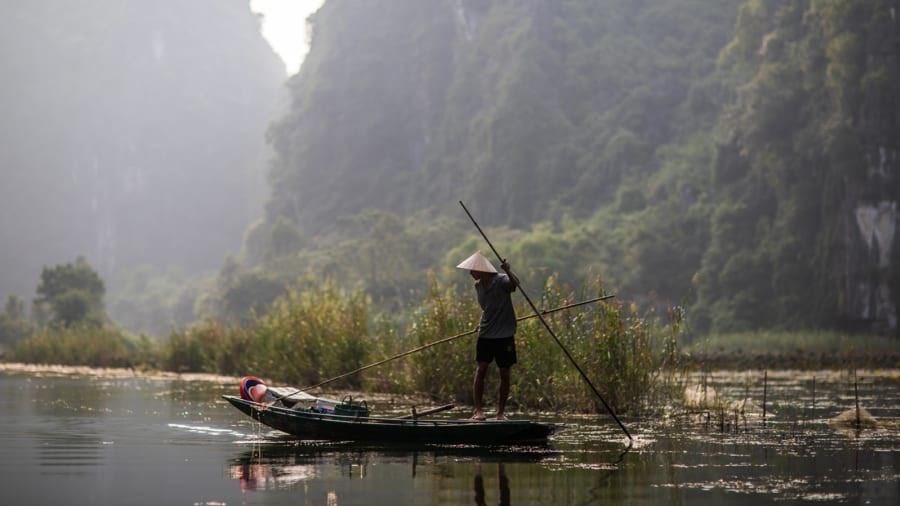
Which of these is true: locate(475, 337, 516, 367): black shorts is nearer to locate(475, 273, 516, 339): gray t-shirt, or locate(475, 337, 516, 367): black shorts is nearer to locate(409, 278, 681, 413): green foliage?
locate(475, 273, 516, 339): gray t-shirt

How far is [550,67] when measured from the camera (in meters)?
91.1

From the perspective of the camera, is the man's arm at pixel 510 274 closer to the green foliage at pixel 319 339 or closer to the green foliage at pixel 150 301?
the green foliage at pixel 319 339

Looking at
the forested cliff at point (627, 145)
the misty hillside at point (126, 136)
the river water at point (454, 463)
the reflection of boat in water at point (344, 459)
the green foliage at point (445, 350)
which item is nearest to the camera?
the river water at point (454, 463)

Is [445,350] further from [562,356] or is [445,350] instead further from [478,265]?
[478,265]

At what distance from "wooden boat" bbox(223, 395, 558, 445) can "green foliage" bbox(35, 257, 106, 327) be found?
4240 centimetres

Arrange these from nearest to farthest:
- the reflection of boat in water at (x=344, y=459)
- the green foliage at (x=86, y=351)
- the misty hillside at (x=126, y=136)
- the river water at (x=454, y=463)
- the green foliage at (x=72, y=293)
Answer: the river water at (x=454, y=463) → the reflection of boat in water at (x=344, y=459) → the green foliage at (x=86, y=351) → the green foliage at (x=72, y=293) → the misty hillside at (x=126, y=136)

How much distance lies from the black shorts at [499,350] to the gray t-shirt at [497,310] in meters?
0.10

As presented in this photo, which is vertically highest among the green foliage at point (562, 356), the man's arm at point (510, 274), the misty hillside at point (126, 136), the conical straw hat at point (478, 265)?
the misty hillside at point (126, 136)

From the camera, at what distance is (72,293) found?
5644cm

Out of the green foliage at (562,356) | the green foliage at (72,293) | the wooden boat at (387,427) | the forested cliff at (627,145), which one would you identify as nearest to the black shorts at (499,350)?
the wooden boat at (387,427)

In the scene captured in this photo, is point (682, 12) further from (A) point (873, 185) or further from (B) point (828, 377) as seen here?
(B) point (828, 377)

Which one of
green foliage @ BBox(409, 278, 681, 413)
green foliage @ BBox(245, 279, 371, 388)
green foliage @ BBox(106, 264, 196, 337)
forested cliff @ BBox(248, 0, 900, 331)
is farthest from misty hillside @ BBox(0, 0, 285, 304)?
green foliage @ BBox(409, 278, 681, 413)

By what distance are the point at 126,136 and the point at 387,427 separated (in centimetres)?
15702

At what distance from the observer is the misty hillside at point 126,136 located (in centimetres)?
14888
